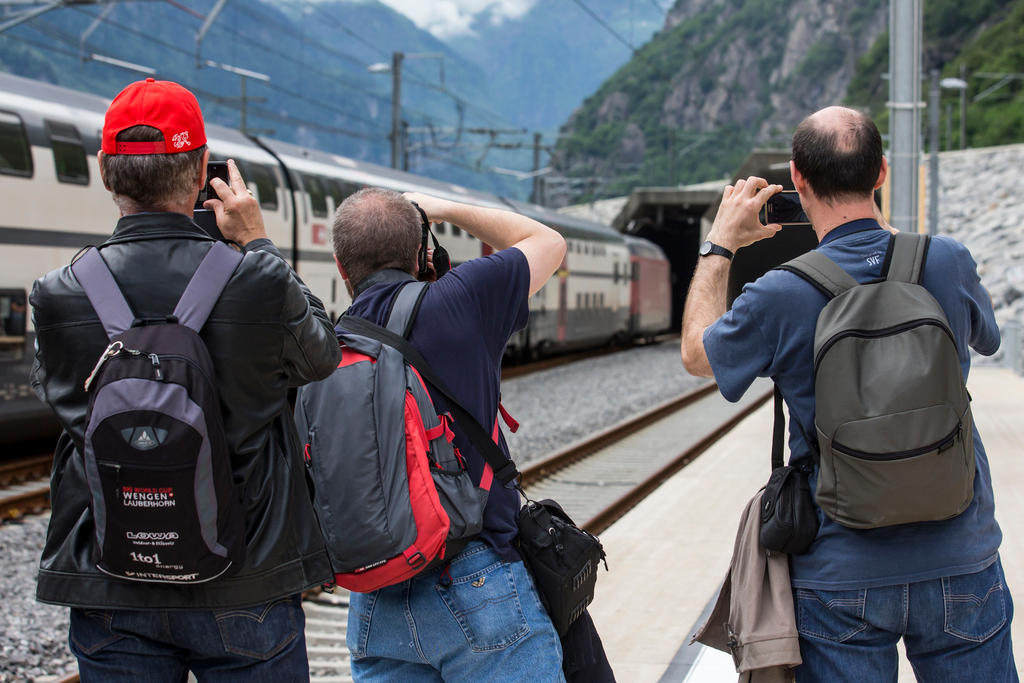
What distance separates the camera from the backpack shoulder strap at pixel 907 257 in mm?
2389

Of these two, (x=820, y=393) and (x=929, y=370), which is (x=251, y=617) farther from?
(x=929, y=370)

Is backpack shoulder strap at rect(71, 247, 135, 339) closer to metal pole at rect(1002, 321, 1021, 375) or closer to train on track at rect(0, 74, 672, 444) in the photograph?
train on track at rect(0, 74, 672, 444)

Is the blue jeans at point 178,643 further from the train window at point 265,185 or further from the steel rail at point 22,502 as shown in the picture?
the train window at point 265,185

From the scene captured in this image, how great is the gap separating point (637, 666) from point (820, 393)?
2.96 metres

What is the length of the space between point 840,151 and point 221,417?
141cm

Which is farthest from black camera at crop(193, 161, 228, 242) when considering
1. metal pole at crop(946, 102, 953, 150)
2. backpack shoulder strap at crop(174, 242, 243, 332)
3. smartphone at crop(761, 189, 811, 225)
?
metal pole at crop(946, 102, 953, 150)

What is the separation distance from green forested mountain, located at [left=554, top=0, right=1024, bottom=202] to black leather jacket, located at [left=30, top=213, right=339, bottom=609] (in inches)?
3501

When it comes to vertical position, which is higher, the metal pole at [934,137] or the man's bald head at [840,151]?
the metal pole at [934,137]

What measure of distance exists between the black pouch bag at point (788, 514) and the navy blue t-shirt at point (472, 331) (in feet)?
1.89

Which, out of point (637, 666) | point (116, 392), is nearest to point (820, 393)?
point (116, 392)

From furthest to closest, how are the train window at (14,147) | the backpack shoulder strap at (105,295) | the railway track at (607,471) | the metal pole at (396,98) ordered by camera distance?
the metal pole at (396,98), the train window at (14,147), the railway track at (607,471), the backpack shoulder strap at (105,295)

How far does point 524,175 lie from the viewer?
44719 millimetres

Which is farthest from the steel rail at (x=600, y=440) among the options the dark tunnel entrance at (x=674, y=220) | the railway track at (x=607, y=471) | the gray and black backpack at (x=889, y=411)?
the dark tunnel entrance at (x=674, y=220)

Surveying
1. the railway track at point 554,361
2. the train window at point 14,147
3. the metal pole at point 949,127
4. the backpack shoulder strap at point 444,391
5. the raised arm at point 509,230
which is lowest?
the railway track at point 554,361
